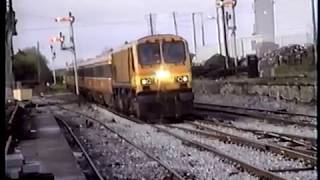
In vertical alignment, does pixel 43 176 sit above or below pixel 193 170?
above

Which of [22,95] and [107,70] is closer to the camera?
[107,70]

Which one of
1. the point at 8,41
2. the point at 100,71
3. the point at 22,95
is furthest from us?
the point at 100,71

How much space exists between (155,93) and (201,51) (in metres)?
72.4

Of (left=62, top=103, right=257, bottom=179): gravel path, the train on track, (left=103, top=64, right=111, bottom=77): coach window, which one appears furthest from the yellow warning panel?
(left=62, top=103, right=257, bottom=179): gravel path

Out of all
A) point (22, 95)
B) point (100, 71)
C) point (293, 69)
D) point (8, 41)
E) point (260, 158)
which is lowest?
point (260, 158)

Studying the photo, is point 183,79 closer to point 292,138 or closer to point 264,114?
point 264,114

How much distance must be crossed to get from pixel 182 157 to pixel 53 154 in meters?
2.80

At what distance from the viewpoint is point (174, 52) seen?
23.1 m

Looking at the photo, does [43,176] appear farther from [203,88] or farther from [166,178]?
[203,88]

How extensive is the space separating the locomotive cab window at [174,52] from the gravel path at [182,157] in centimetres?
354

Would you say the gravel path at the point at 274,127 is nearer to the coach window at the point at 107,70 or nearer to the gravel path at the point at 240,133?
the gravel path at the point at 240,133

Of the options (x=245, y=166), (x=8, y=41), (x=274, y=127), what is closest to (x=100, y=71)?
(x=274, y=127)
